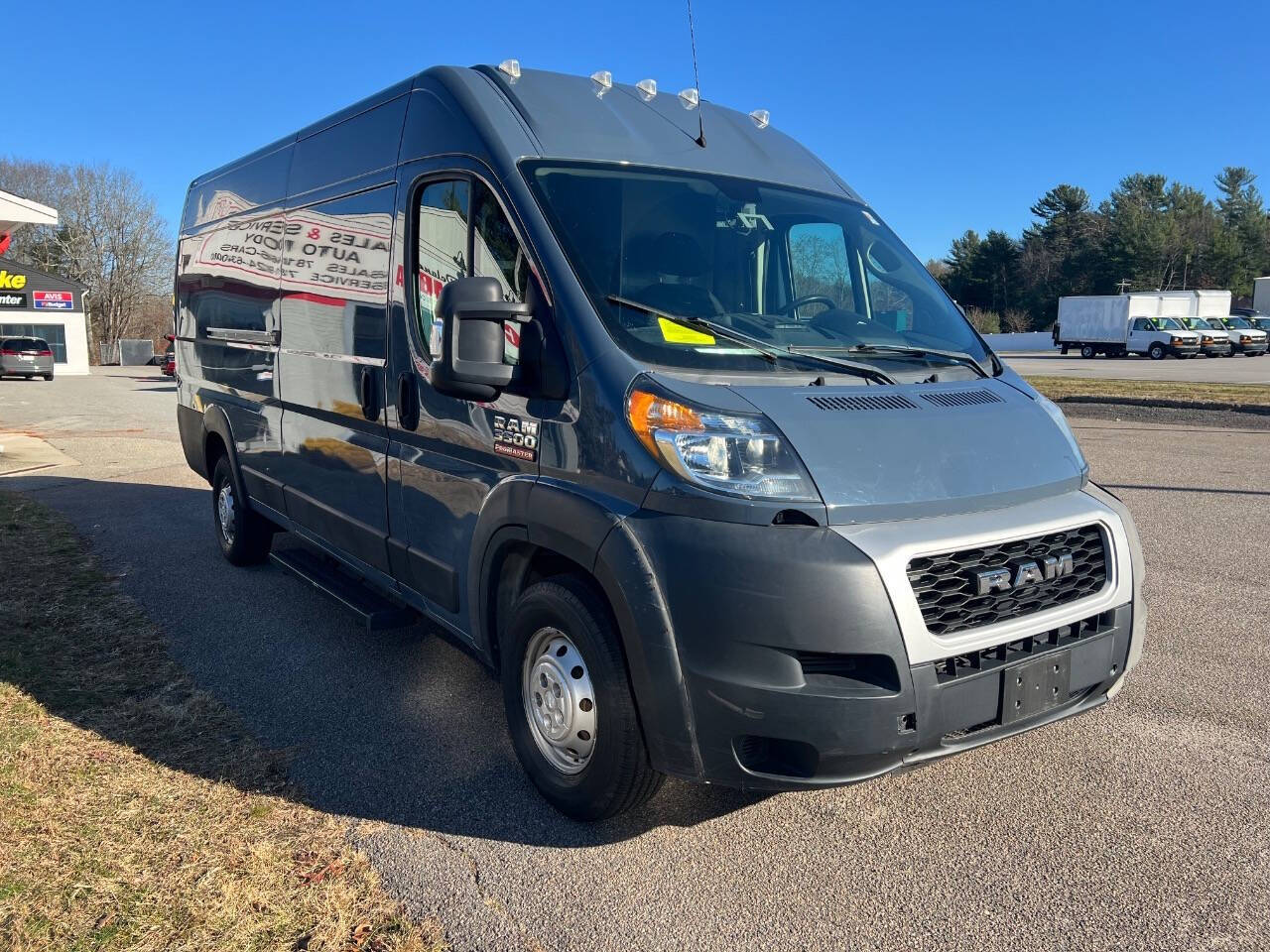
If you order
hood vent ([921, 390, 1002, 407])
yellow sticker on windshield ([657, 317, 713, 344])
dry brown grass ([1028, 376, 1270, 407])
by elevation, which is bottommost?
dry brown grass ([1028, 376, 1270, 407])

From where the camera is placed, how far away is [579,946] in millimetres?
2787

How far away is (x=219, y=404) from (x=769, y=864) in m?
5.28

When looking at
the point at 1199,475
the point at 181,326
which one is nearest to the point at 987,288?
the point at 1199,475

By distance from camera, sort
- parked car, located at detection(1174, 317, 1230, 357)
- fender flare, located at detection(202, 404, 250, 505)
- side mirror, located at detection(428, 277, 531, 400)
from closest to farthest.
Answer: side mirror, located at detection(428, 277, 531, 400) → fender flare, located at detection(202, 404, 250, 505) → parked car, located at detection(1174, 317, 1230, 357)

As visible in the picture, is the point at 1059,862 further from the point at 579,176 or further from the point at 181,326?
the point at 181,326

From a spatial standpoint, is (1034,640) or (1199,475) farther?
(1199,475)

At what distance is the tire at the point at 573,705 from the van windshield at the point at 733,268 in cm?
87

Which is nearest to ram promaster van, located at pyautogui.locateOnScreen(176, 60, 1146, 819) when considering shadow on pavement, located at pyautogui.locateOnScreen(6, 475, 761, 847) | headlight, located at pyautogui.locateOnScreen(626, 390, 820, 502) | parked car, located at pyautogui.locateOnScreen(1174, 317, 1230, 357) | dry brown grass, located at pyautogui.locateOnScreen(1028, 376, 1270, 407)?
headlight, located at pyautogui.locateOnScreen(626, 390, 820, 502)

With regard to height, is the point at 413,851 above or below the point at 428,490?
below

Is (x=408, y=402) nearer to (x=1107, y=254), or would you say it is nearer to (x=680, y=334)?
(x=680, y=334)

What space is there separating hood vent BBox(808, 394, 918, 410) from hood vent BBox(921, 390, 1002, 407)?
0.12 metres

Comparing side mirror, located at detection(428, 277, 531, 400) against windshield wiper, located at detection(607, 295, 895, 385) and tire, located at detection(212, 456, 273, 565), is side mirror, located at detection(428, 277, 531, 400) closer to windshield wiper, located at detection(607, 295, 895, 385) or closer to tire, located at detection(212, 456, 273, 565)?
windshield wiper, located at detection(607, 295, 895, 385)

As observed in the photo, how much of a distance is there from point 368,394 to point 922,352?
2392 millimetres

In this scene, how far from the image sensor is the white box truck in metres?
41.3
